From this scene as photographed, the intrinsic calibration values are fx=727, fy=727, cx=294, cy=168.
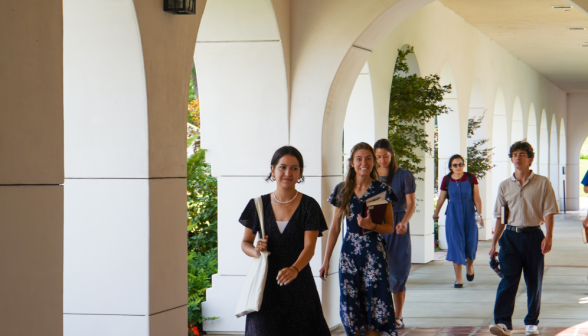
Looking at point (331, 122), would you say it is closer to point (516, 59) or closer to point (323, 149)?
point (323, 149)

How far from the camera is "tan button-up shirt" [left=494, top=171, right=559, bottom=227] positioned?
617 cm

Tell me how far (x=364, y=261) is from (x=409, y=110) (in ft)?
19.1

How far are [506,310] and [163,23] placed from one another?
3865 millimetres

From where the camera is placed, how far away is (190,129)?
508 inches

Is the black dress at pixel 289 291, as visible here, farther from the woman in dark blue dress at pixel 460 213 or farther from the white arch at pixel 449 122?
the white arch at pixel 449 122

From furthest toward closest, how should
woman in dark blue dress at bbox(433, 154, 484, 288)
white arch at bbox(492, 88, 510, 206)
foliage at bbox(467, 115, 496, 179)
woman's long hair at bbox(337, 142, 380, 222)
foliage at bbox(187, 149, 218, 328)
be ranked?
white arch at bbox(492, 88, 510, 206) < foliage at bbox(467, 115, 496, 179) < foliage at bbox(187, 149, 218, 328) < woman in dark blue dress at bbox(433, 154, 484, 288) < woman's long hair at bbox(337, 142, 380, 222)

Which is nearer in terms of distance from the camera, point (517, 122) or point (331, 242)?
point (331, 242)

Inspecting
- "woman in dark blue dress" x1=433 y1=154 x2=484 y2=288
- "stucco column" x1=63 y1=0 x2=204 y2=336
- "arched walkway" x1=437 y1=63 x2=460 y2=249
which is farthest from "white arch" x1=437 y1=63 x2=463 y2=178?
"stucco column" x1=63 y1=0 x2=204 y2=336

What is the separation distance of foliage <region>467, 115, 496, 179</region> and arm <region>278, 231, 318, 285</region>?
36.5ft

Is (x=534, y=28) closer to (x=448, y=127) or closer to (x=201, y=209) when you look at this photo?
(x=448, y=127)

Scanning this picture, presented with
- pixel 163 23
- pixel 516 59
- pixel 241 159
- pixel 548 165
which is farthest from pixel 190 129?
pixel 548 165

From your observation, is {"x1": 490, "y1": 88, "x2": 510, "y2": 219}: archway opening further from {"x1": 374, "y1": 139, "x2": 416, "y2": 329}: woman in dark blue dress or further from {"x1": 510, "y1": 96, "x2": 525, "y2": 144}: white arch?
{"x1": 374, "y1": 139, "x2": 416, "y2": 329}: woman in dark blue dress

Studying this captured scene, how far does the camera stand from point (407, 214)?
6.85 m

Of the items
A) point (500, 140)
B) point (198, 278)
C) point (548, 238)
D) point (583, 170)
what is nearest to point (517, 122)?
point (500, 140)
